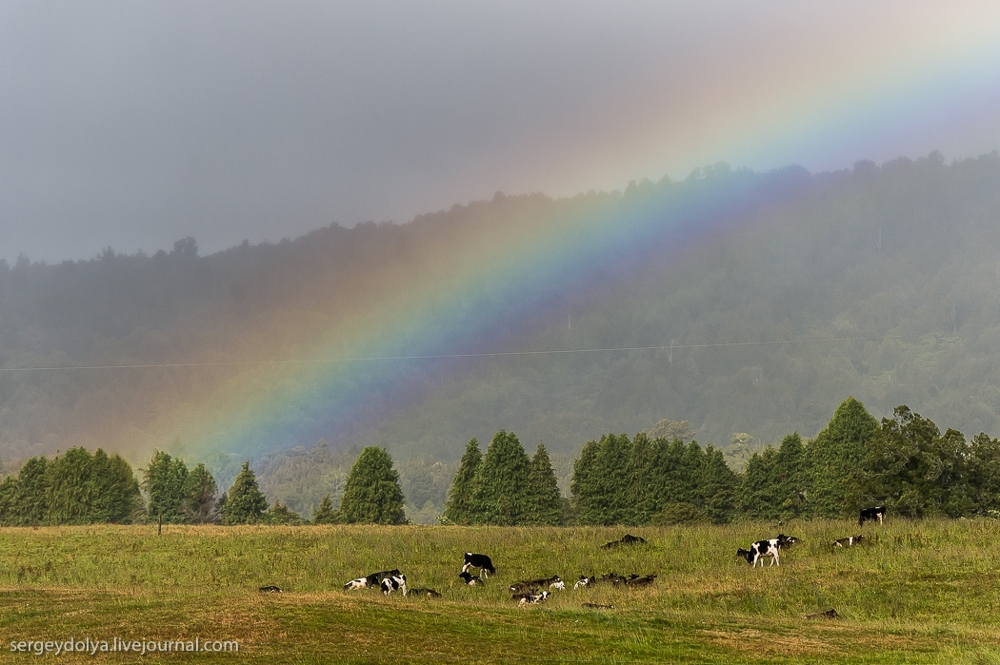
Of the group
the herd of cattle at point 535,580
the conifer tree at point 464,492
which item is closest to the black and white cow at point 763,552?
the herd of cattle at point 535,580

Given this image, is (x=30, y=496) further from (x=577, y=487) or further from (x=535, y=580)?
(x=535, y=580)

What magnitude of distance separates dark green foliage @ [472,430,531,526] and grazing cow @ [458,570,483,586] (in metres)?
54.6

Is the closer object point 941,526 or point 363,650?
point 363,650

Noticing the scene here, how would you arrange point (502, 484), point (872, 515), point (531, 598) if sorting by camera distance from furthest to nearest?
point (502, 484), point (872, 515), point (531, 598)

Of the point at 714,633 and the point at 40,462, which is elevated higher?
the point at 40,462

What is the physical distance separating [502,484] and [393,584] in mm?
59107

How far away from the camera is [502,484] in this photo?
95562mm

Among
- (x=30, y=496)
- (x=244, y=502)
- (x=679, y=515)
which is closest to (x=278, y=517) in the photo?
(x=244, y=502)

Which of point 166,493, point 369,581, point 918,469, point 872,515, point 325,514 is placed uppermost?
point 918,469

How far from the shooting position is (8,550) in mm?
51875

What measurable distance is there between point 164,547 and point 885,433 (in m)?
49.3

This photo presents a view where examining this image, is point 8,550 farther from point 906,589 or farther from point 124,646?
point 906,589

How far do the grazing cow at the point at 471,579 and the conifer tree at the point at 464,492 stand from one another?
5674 cm

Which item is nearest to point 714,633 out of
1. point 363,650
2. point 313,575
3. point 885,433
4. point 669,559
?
point 363,650
